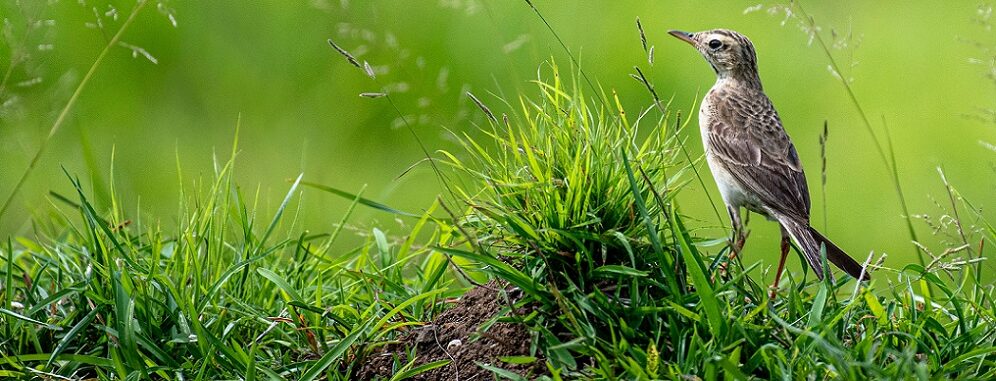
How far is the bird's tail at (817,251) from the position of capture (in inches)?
168

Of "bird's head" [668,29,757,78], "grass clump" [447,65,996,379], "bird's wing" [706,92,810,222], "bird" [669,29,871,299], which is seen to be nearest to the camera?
"grass clump" [447,65,996,379]

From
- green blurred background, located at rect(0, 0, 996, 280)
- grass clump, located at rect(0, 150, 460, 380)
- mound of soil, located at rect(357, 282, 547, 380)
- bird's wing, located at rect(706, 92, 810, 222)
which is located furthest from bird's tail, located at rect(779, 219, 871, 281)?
green blurred background, located at rect(0, 0, 996, 280)

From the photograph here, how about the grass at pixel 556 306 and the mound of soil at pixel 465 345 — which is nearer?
the grass at pixel 556 306

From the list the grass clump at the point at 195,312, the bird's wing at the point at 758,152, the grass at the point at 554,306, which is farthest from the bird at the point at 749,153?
the grass clump at the point at 195,312

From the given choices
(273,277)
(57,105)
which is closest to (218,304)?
(273,277)

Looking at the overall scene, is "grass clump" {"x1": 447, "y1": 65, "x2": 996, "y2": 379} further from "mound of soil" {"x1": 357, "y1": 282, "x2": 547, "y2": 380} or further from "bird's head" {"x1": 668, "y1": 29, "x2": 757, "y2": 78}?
"bird's head" {"x1": 668, "y1": 29, "x2": 757, "y2": 78}

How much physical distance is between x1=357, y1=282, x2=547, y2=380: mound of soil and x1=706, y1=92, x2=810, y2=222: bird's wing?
141 centimetres

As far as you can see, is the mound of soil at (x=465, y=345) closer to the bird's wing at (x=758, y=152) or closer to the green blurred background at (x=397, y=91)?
the bird's wing at (x=758, y=152)

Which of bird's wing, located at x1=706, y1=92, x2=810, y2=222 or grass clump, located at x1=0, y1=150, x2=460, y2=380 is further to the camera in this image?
bird's wing, located at x1=706, y1=92, x2=810, y2=222

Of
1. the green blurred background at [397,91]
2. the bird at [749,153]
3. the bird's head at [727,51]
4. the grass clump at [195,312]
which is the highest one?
the bird's head at [727,51]

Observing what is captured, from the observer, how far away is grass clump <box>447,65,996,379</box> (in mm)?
3479

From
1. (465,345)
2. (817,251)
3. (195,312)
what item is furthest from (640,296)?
(195,312)

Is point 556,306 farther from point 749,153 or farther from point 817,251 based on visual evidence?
point 749,153

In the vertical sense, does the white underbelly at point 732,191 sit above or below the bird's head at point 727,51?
below
